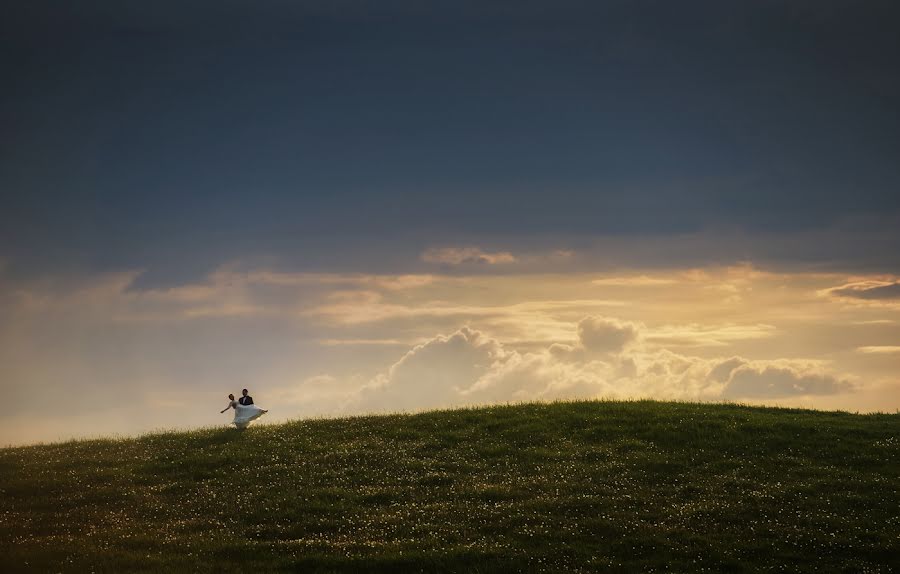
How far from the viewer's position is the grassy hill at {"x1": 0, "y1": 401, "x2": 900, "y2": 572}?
24.9 meters

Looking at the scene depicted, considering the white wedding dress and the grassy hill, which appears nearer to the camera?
the grassy hill

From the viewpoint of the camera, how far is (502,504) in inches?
1120

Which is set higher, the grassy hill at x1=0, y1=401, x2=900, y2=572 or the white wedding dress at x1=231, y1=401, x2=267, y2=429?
the white wedding dress at x1=231, y1=401, x2=267, y2=429

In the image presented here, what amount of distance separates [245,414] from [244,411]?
7.1 inches

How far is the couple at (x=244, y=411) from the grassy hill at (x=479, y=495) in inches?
32.4

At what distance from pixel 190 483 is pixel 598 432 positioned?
62.5 ft

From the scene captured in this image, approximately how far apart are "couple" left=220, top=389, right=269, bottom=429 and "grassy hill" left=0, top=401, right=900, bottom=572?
0.82 meters

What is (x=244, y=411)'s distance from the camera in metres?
42.5

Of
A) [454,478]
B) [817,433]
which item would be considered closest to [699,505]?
[454,478]

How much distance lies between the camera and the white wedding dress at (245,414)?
4231 cm

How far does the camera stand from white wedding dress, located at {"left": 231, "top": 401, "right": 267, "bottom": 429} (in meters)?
42.3

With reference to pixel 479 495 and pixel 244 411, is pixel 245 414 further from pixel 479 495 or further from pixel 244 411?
pixel 479 495

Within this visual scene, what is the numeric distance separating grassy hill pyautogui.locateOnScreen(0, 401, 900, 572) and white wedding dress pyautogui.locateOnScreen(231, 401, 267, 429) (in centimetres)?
78

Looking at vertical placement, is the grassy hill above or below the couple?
below
